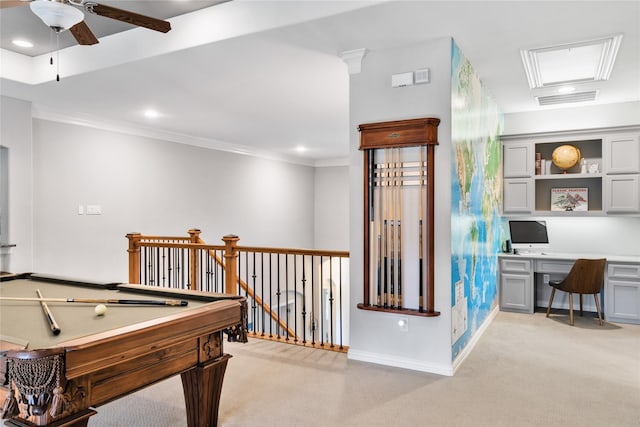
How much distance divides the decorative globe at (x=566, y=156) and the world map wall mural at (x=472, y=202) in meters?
0.82

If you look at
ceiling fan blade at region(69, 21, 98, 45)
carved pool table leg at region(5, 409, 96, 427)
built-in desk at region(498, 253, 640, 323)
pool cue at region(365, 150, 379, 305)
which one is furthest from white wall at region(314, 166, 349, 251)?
carved pool table leg at region(5, 409, 96, 427)

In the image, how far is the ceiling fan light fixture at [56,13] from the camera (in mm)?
2109

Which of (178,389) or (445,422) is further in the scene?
(178,389)

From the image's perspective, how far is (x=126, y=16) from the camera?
2.48 m

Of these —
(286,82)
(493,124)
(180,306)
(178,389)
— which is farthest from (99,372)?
(493,124)

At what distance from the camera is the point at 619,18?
10.2 feet

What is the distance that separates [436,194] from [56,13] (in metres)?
2.64

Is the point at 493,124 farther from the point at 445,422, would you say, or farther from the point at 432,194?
the point at 445,422

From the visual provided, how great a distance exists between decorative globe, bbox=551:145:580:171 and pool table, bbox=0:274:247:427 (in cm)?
485

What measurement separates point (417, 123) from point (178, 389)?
2608 mm

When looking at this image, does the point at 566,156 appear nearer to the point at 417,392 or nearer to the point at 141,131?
the point at 417,392

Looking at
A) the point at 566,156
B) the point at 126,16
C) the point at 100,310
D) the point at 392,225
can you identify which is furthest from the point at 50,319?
the point at 566,156

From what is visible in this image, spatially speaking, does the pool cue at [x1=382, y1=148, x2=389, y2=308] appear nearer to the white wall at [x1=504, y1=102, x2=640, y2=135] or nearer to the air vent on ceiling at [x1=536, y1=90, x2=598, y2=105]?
the air vent on ceiling at [x1=536, y1=90, x2=598, y2=105]

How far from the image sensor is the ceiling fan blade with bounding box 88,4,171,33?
2.38 m
